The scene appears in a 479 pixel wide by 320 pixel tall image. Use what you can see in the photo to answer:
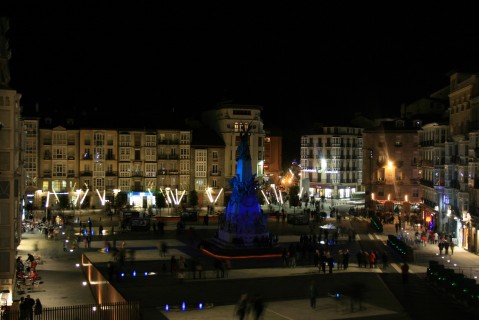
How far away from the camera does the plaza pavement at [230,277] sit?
27.6 m

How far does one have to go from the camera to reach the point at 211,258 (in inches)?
1789

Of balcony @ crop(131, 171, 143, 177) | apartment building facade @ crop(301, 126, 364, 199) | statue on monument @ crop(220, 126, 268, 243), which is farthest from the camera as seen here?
apartment building facade @ crop(301, 126, 364, 199)

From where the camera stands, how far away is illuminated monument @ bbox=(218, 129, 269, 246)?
1913 inches

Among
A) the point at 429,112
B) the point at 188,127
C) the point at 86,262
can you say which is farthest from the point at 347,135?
the point at 86,262

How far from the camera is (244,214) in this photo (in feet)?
162

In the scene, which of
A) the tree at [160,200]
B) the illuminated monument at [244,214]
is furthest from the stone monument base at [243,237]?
the tree at [160,200]

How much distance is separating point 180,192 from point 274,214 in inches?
744

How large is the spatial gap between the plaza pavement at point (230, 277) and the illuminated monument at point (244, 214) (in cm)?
404

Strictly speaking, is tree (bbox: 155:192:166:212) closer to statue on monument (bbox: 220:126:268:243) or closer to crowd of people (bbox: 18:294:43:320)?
statue on monument (bbox: 220:126:268:243)

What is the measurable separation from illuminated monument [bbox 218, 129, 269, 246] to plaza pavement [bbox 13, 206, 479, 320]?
404cm

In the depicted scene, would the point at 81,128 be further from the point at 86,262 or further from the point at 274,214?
the point at 86,262

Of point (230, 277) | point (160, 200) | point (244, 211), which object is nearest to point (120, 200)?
point (160, 200)

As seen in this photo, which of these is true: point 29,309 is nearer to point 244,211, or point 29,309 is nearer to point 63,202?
point 244,211

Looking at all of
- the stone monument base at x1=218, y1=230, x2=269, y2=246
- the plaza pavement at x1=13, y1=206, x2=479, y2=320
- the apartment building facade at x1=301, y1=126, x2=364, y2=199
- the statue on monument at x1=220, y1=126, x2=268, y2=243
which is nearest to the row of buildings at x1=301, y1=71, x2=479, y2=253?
the apartment building facade at x1=301, y1=126, x2=364, y2=199
